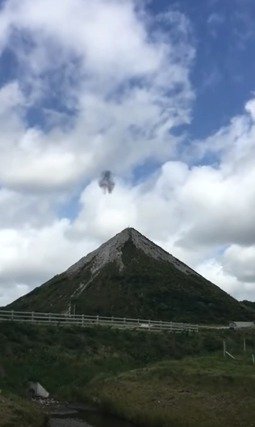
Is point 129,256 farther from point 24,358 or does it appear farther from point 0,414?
point 0,414

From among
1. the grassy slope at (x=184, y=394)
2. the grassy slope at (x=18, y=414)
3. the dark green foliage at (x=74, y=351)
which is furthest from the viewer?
the dark green foliage at (x=74, y=351)

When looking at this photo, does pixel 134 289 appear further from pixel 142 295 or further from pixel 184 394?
pixel 184 394

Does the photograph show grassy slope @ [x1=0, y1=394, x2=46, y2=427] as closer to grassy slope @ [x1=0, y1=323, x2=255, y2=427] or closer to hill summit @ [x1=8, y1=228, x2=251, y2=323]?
grassy slope @ [x1=0, y1=323, x2=255, y2=427]

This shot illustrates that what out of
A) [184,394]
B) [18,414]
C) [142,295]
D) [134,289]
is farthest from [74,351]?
[134,289]

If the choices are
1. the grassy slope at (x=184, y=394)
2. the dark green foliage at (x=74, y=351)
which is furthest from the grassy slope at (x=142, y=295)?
the grassy slope at (x=184, y=394)

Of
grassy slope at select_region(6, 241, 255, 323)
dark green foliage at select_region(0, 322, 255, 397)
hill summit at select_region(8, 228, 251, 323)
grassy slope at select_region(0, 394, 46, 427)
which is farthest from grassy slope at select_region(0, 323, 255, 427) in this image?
hill summit at select_region(8, 228, 251, 323)

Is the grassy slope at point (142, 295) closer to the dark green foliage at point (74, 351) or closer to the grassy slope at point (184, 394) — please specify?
the dark green foliage at point (74, 351)

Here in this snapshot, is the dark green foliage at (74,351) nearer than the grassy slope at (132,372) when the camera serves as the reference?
No

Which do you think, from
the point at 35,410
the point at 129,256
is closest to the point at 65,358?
the point at 35,410
